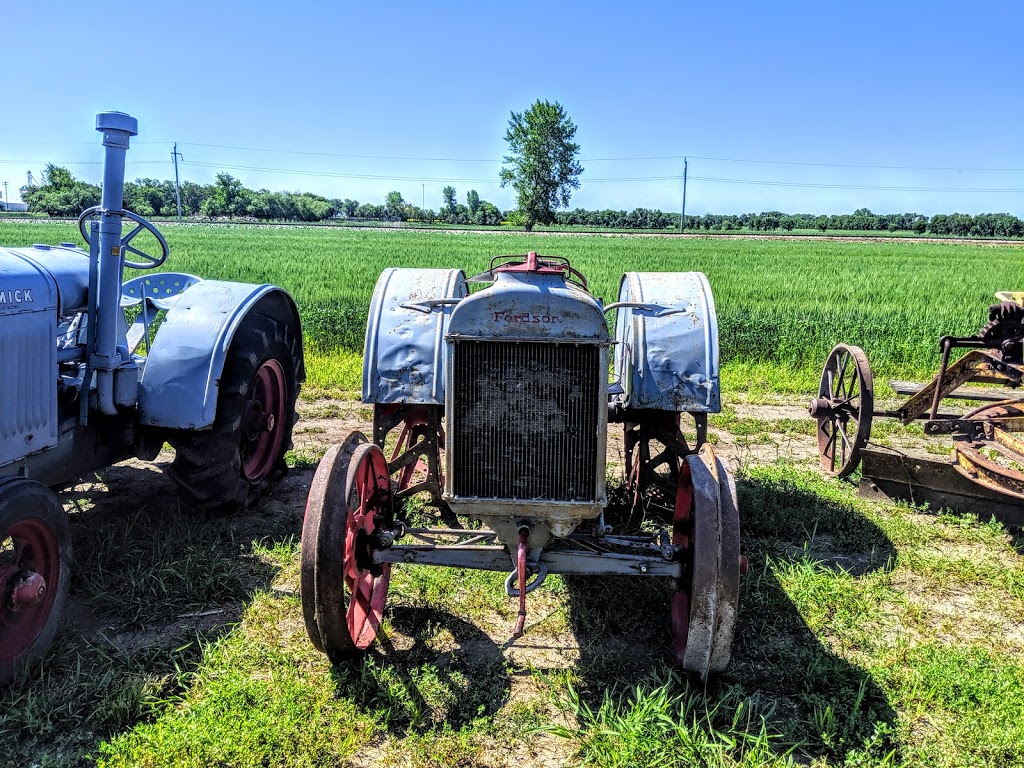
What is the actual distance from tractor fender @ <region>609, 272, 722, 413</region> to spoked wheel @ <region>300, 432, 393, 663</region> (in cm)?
160

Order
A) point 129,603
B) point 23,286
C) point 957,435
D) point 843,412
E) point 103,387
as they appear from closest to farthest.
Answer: point 23,286 → point 129,603 → point 103,387 → point 957,435 → point 843,412

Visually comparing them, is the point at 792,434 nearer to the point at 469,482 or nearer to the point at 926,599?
the point at 926,599

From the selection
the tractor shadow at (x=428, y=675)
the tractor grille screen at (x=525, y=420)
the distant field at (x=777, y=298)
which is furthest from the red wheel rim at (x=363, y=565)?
the distant field at (x=777, y=298)

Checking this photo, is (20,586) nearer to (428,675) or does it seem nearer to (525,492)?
(428,675)

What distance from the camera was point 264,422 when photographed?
16.9 feet

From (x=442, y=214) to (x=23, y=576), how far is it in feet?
313

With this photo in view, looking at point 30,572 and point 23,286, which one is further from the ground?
point 23,286

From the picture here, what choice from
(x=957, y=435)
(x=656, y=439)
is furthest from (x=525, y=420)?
(x=957, y=435)

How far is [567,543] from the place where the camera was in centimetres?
363

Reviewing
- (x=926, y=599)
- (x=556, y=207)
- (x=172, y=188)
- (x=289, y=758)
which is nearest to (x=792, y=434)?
(x=926, y=599)

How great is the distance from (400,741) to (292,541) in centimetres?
193

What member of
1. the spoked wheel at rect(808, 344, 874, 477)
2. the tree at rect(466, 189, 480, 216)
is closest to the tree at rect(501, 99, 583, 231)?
the tree at rect(466, 189, 480, 216)

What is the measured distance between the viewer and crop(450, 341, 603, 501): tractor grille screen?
306 centimetres

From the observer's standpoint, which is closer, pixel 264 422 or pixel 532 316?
pixel 532 316
